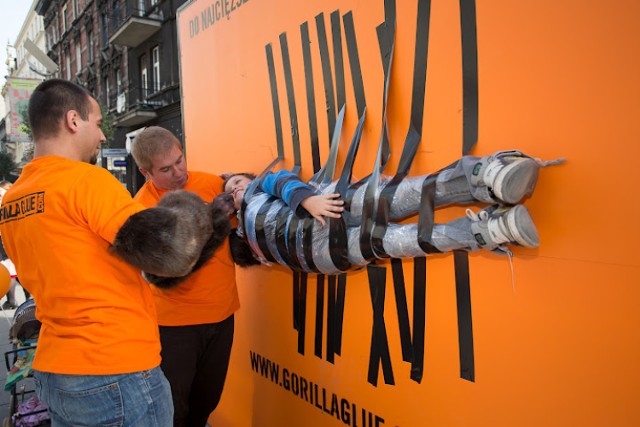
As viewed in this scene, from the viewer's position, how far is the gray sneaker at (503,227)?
1247 millimetres

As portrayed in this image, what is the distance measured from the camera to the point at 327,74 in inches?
84.0

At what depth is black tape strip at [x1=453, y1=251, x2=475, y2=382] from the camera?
1592 millimetres

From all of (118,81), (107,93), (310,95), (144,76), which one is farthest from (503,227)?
(107,93)

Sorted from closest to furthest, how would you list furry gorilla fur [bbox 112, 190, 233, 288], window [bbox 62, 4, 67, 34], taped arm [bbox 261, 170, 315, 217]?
furry gorilla fur [bbox 112, 190, 233, 288]
taped arm [bbox 261, 170, 315, 217]
window [bbox 62, 4, 67, 34]

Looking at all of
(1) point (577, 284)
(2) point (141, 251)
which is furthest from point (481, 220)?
(2) point (141, 251)

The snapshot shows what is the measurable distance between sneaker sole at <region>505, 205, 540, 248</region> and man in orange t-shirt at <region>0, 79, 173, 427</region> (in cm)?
114

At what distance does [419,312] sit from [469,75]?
0.86 m

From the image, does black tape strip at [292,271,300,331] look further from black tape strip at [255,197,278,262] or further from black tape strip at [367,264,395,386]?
black tape strip at [367,264,395,386]

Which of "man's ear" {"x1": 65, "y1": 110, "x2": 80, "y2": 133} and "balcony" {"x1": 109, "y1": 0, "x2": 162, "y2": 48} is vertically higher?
"balcony" {"x1": 109, "y1": 0, "x2": 162, "y2": 48}

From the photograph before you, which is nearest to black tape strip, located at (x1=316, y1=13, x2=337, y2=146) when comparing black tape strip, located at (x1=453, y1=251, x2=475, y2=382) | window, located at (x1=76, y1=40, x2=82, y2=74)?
black tape strip, located at (x1=453, y1=251, x2=475, y2=382)

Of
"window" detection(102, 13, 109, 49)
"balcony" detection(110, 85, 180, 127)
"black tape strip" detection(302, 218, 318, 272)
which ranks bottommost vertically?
"black tape strip" detection(302, 218, 318, 272)

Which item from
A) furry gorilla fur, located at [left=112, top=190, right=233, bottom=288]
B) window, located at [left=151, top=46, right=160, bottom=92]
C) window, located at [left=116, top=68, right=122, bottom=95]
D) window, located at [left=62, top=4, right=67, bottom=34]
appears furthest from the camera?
window, located at [left=62, top=4, right=67, bottom=34]

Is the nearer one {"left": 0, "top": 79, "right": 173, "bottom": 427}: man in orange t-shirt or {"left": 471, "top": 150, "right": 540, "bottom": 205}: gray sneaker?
{"left": 471, "top": 150, "right": 540, "bottom": 205}: gray sneaker

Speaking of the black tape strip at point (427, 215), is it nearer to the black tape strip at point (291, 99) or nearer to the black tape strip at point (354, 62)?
the black tape strip at point (354, 62)
